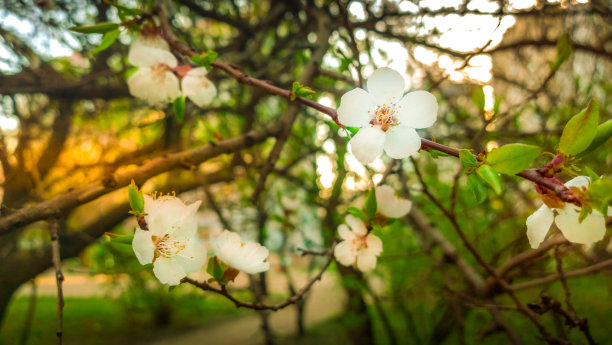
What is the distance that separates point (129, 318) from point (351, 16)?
3.16 m

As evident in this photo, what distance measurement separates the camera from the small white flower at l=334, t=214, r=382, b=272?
87 cm

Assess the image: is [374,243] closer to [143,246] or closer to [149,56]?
[143,246]

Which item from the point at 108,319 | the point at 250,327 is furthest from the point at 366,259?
the point at 108,319

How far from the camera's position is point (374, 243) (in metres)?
0.87

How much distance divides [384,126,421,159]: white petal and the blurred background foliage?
0.38 metres

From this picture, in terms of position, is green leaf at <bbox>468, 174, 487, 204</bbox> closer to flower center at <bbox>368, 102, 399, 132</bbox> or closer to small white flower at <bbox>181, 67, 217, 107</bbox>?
flower center at <bbox>368, 102, 399, 132</bbox>

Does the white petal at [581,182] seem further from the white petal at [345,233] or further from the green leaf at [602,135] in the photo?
the white petal at [345,233]

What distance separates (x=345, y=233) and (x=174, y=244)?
380 millimetres

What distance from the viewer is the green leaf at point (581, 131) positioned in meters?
0.49

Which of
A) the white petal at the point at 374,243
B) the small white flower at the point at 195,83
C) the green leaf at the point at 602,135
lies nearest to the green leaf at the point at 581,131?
the green leaf at the point at 602,135

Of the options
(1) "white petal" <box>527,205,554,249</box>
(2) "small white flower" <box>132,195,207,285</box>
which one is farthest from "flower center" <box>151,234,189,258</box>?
(1) "white petal" <box>527,205,554,249</box>

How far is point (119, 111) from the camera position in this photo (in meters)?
2.47

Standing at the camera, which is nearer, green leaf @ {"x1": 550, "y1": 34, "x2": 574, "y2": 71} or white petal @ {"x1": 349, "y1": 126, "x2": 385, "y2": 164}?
white petal @ {"x1": 349, "y1": 126, "x2": 385, "y2": 164}

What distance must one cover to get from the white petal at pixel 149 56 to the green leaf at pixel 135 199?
366 millimetres
